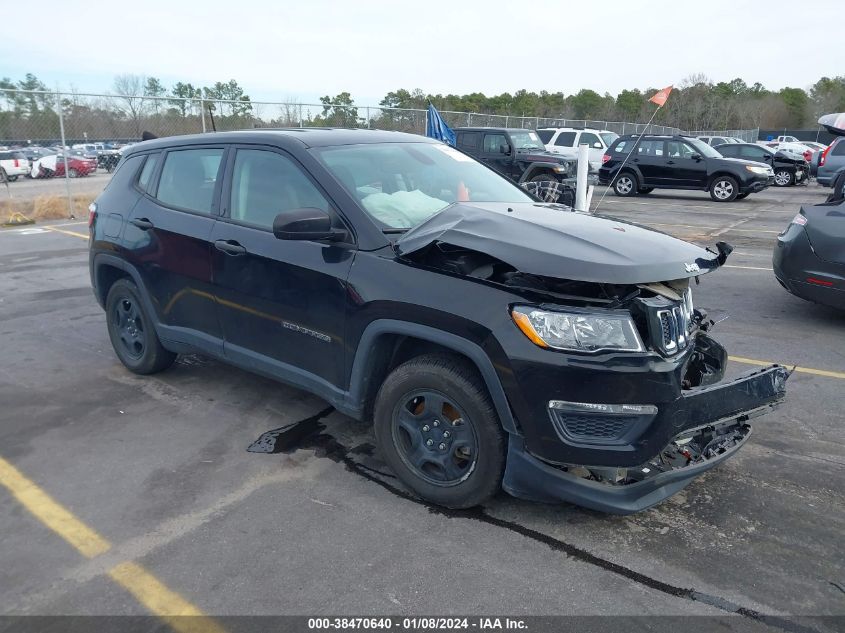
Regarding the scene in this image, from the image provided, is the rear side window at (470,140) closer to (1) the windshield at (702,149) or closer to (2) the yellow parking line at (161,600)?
(1) the windshield at (702,149)

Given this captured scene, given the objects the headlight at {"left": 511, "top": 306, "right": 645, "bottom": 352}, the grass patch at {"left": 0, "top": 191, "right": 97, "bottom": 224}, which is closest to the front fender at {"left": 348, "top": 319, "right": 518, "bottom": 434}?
the headlight at {"left": 511, "top": 306, "right": 645, "bottom": 352}

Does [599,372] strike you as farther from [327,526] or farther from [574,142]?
[574,142]

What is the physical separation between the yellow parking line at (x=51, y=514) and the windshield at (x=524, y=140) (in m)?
15.3

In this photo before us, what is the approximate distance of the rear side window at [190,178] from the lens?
434cm

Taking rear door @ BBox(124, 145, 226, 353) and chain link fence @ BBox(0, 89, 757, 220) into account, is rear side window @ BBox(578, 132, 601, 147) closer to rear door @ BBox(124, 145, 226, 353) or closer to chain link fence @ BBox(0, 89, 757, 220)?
chain link fence @ BBox(0, 89, 757, 220)

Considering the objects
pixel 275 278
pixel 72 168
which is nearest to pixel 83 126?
pixel 72 168

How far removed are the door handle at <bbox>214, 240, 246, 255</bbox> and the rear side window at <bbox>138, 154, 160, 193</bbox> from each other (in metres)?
1.13

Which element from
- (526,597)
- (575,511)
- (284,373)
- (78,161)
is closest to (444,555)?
(526,597)

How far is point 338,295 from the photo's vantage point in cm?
349

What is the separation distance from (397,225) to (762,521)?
91.2 inches

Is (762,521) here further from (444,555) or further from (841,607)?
(444,555)

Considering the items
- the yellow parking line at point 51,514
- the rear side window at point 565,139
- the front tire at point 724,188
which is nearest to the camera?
the yellow parking line at point 51,514

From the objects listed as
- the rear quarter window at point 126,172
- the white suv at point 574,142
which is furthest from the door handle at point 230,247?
the white suv at point 574,142

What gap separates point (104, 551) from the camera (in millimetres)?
3002
